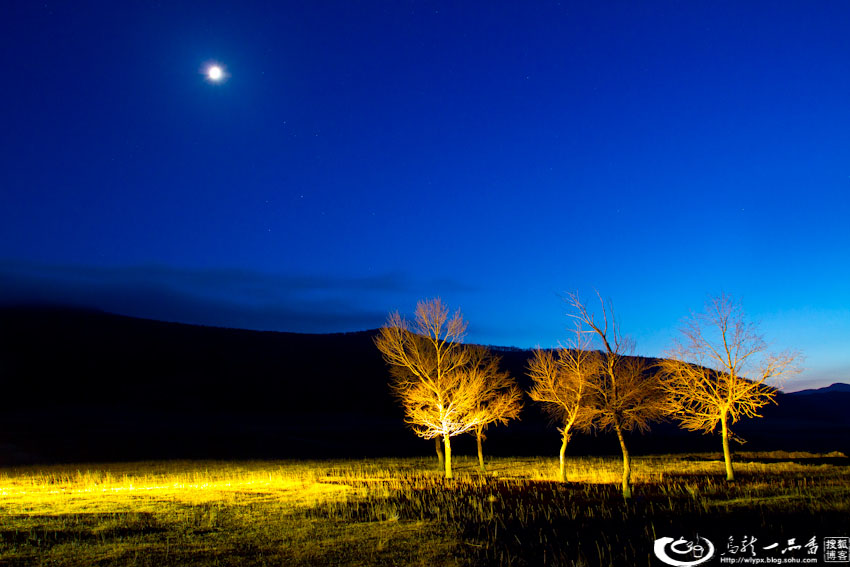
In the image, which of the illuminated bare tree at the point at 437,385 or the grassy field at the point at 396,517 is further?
the illuminated bare tree at the point at 437,385

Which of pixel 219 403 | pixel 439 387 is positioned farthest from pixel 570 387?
pixel 219 403

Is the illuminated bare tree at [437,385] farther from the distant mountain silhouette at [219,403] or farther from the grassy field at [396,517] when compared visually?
the distant mountain silhouette at [219,403]

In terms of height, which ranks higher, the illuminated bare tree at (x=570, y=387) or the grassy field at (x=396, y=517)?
the illuminated bare tree at (x=570, y=387)

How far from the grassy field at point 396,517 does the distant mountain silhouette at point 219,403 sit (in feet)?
76.9

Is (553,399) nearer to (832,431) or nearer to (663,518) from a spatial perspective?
(663,518)

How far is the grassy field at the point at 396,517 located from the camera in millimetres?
11664

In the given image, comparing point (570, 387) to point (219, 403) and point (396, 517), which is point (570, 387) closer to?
point (396, 517)

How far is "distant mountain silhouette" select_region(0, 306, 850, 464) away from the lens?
51.1 m

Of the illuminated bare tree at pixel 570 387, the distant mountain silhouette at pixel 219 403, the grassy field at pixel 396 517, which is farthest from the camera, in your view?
the distant mountain silhouette at pixel 219 403

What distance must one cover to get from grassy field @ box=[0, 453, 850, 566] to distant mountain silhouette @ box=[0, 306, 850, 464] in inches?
923

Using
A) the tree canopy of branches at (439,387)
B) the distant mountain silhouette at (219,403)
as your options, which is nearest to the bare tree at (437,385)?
the tree canopy of branches at (439,387)

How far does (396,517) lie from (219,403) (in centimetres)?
7589

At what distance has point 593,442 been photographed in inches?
2530

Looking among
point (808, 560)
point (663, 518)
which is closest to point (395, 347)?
point (663, 518)
